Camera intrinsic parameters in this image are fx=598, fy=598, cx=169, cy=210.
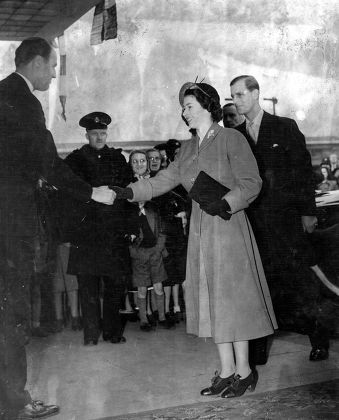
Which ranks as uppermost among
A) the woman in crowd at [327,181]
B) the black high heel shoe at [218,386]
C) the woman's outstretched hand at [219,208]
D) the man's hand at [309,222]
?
the woman's outstretched hand at [219,208]

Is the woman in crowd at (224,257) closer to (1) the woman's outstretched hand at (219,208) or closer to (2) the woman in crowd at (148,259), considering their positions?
(1) the woman's outstretched hand at (219,208)

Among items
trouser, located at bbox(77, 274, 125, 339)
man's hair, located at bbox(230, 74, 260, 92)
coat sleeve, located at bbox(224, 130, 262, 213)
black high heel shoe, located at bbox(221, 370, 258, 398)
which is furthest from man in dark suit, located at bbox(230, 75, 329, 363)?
trouser, located at bbox(77, 274, 125, 339)

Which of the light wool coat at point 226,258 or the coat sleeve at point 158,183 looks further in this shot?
the coat sleeve at point 158,183

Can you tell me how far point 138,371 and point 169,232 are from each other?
1700 millimetres

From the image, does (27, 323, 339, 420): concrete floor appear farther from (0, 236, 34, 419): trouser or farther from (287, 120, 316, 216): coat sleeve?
(287, 120, 316, 216): coat sleeve

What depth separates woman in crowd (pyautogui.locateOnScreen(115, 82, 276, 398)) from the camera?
3.28m

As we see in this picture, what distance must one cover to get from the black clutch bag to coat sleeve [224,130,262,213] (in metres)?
0.06

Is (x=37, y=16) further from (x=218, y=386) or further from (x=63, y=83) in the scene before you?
(x=218, y=386)

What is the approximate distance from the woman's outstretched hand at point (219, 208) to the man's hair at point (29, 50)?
1180mm

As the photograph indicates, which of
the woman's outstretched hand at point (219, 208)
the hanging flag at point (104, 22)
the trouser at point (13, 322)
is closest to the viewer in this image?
the trouser at point (13, 322)

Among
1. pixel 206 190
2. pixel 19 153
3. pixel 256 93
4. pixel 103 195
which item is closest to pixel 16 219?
pixel 19 153

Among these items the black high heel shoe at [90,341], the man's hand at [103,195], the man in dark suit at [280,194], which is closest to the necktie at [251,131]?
the man in dark suit at [280,194]

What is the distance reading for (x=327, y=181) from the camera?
20.8ft

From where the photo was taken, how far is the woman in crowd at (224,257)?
3.28 metres
